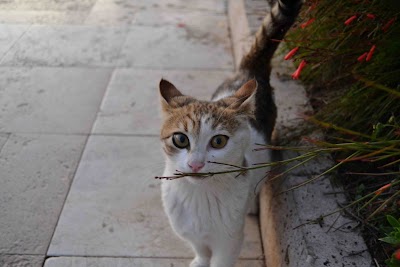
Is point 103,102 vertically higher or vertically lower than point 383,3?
lower

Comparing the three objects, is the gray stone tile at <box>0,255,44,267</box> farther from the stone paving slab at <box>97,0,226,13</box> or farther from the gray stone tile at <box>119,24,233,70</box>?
the stone paving slab at <box>97,0,226,13</box>

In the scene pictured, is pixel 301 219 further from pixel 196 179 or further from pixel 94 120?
pixel 94 120

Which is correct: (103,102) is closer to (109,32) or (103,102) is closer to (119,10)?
(109,32)

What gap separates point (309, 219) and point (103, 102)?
7.97 ft

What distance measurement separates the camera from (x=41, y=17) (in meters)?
5.54

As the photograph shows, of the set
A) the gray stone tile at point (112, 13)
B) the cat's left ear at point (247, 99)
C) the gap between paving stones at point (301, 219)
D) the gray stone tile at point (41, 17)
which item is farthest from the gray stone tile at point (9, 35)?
the cat's left ear at point (247, 99)

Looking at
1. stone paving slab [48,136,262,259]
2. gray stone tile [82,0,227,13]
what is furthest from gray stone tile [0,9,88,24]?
stone paving slab [48,136,262,259]

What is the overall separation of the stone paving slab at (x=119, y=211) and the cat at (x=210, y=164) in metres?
0.35

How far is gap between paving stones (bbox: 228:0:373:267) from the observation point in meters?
2.20

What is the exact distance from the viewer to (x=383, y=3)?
98.7 inches

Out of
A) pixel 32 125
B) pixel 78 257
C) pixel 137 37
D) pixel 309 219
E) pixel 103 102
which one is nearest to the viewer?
pixel 309 219

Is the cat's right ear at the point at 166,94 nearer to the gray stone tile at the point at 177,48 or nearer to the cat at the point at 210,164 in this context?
the cat at the point at 210,164

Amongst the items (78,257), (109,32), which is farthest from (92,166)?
(109,32)

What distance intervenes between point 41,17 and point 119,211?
143 inches
